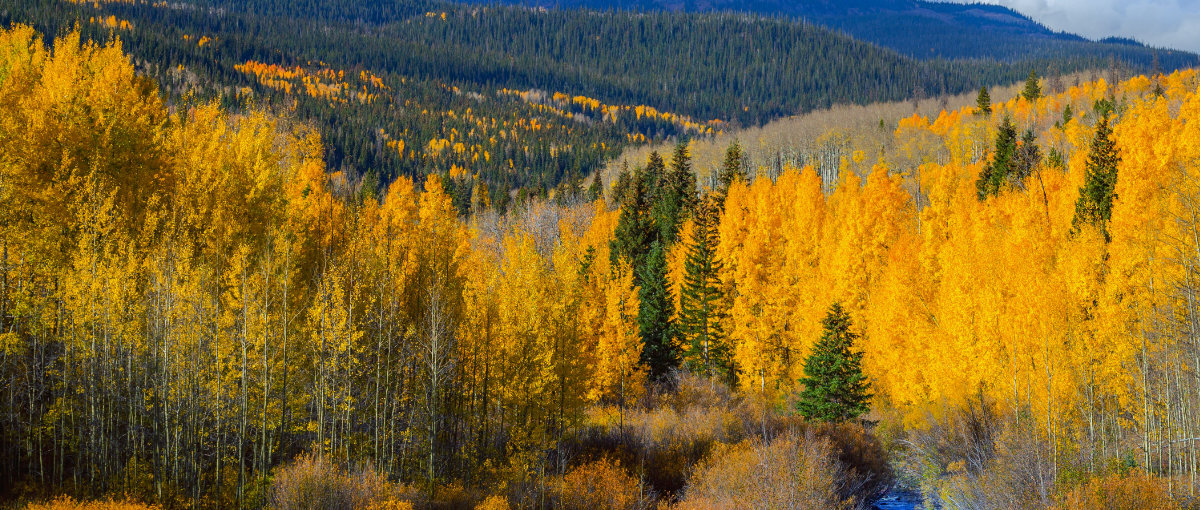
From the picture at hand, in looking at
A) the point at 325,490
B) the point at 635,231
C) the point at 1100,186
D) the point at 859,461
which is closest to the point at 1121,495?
the point at 859,461

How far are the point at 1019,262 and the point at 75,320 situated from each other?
1439 inches

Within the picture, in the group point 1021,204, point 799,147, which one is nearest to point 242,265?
point 1021,204

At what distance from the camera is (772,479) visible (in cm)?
2638

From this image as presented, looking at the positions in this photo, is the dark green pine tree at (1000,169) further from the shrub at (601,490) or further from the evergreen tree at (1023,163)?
the shrub at (601,490)

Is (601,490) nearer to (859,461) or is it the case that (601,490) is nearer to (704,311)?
(859,461)

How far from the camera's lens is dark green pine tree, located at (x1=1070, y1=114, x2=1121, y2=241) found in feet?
119

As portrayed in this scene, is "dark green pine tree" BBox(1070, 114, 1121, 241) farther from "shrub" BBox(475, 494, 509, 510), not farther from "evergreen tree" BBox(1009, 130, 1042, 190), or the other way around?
"shrub" BBox(475, 494, 509, 510)

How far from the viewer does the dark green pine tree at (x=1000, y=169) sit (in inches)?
2277

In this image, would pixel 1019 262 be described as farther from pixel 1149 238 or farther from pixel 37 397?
pixel 37 397

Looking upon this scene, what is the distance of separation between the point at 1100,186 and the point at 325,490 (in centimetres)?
4123

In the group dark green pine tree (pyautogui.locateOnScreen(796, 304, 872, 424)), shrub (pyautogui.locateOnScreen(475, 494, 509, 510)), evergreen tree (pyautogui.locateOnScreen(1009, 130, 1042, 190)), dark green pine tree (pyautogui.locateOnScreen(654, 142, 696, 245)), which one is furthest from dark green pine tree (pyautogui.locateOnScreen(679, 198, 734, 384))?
evergreen tree (pyautogui.locateOnScreen(1009, 130, 1042, 190))

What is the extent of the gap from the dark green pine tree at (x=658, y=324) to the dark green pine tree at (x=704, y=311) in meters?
0.79

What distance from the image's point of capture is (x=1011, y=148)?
60406 millimetres

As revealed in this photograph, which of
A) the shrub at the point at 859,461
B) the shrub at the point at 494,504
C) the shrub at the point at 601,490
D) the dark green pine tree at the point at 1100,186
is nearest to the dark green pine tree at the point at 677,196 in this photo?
the shrub at the point at 859,461
